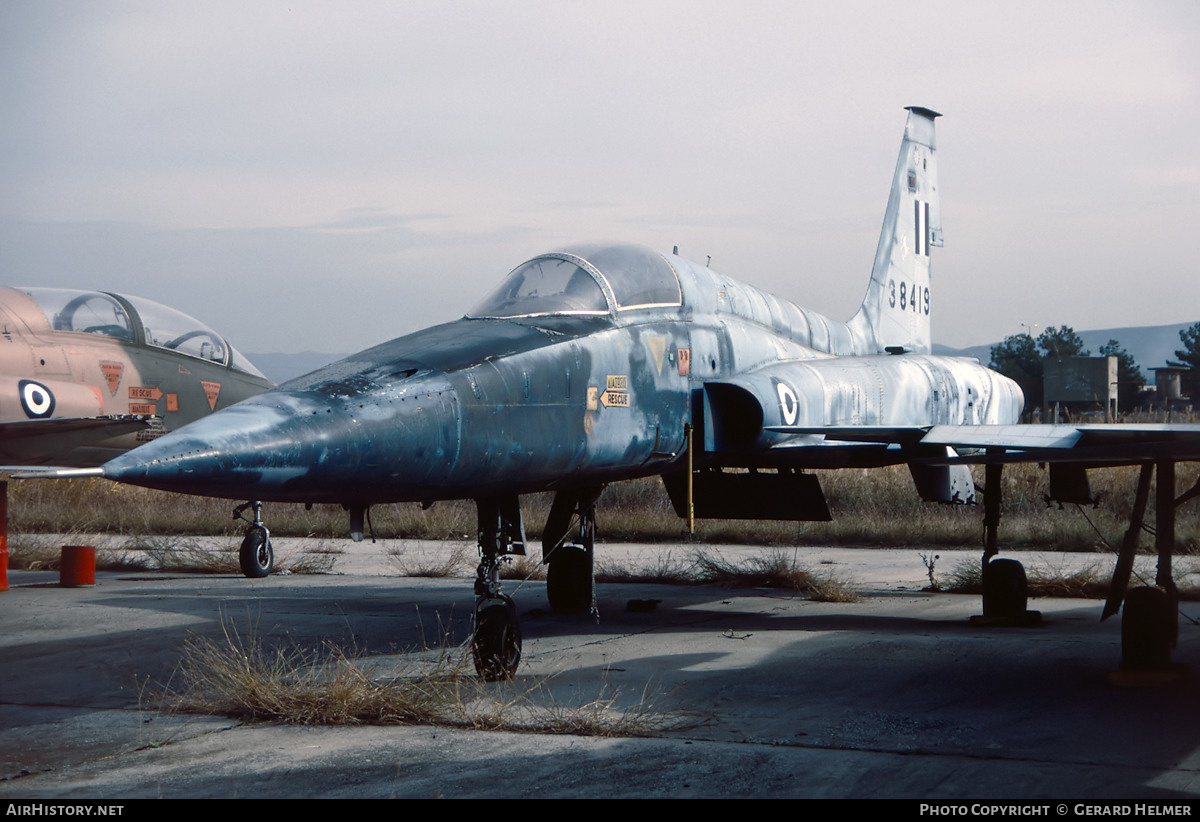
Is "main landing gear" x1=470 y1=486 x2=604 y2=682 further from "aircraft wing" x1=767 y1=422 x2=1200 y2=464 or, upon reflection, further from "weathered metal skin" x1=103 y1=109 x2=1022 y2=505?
"aircraft wing" x1=767 y1=422 x2=1200 y2=464

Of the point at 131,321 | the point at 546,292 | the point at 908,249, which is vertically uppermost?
the point at 908,249

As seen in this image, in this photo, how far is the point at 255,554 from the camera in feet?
44.2

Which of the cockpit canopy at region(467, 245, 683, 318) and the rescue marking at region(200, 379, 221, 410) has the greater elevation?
the cockpit canopy at region(467, 245, 683, 318)

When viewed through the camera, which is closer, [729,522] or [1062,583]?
[1062,583]

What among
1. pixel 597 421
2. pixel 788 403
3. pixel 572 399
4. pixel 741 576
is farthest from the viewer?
pixel 741 576

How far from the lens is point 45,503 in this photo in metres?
22.7

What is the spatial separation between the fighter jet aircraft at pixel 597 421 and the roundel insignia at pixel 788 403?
19mm

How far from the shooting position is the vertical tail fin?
1399cm

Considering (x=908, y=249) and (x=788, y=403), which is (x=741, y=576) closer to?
(x=788, y=403)

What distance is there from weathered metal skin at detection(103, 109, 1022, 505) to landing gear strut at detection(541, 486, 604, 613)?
1550 mm

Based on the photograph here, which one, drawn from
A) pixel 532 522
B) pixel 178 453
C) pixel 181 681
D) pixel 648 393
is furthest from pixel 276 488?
pixel 532 522

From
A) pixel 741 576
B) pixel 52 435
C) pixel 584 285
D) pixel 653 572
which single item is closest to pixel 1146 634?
pixel 584 285

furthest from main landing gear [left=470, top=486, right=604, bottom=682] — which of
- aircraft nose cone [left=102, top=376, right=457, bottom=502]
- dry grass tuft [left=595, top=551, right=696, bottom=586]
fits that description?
dry grass tuft [left=595, top=551, right=696, bottom=586]

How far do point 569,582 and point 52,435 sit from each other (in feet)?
17.4
